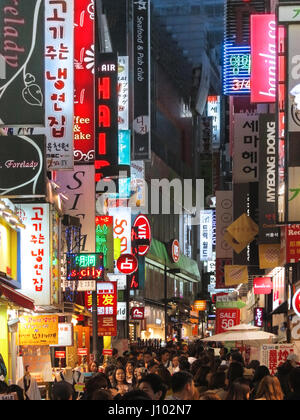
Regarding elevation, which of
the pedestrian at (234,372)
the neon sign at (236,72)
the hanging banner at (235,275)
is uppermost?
the neon sign at (236,72)

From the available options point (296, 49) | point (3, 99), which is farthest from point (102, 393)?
point (296, 49)

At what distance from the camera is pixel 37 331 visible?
22.2 meters

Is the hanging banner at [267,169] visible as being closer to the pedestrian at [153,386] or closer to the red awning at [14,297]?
the red awning at [14,297]

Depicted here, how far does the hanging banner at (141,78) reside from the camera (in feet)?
155

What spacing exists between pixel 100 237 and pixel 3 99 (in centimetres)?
2464

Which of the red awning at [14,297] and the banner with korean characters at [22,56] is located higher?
the banner with korean characters at [22,56]

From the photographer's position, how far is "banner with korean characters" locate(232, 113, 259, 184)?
90.1 ft

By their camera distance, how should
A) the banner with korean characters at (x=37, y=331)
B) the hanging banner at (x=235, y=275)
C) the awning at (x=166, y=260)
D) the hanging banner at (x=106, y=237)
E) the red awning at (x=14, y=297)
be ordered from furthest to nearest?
the awning at (x=166, y=260) → the hanging banner at (x=106, y=237) → the hanging banner at (x=235, y=275) → the banner with korean characters at (x=37, y=331) → the red awning at (x=14, y=297)

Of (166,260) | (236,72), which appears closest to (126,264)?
(236,72)

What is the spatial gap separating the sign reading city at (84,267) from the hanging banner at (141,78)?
20.9 meters

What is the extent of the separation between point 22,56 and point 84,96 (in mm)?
13411

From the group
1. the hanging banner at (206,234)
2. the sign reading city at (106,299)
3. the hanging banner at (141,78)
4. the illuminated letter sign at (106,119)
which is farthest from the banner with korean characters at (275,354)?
the hanging banner at (206,234)

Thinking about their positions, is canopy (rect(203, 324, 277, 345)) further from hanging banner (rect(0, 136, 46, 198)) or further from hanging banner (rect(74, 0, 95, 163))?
hanging banner (rect(0, 136, 46, 198))

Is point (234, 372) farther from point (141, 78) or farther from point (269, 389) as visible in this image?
point (141, 78)
